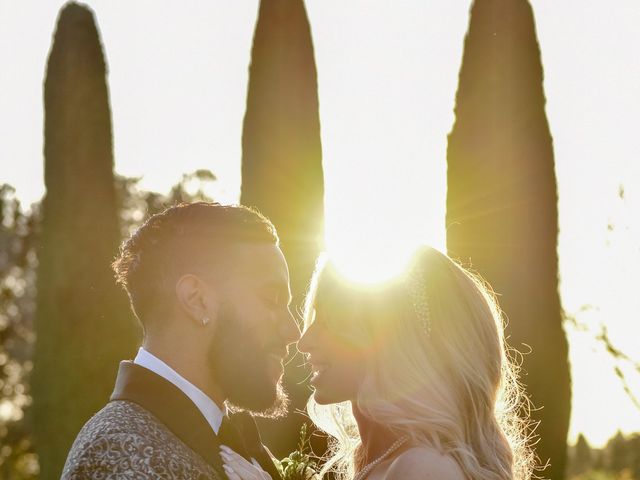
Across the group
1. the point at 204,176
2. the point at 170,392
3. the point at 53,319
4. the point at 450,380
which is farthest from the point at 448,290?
the point at 204,176

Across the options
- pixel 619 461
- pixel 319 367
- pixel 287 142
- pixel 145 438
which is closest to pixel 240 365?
pixel 319 367

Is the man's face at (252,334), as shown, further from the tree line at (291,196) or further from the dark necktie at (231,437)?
the tree line at (291,196)

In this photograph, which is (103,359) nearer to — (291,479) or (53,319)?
(53,319)

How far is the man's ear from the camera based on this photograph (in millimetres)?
4629

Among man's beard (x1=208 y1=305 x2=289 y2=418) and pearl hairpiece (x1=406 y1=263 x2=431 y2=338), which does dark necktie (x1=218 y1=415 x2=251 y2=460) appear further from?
pearl hairpiece (x1=406 y1=263 x2=431 y2=338)

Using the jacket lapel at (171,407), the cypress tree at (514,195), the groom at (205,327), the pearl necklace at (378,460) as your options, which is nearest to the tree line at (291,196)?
the cypress tree at (514,195)

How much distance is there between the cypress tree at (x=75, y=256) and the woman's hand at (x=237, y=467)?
39.9ft

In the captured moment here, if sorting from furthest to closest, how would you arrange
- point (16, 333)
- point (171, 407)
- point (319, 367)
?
point (16, 333)
point (319, 367)
point (171, 407)

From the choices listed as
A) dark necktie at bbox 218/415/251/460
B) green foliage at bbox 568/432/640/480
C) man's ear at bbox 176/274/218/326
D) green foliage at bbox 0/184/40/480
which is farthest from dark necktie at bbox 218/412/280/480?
green foliage at bbox 0/184/40/480

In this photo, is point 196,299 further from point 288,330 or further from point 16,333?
point 16,333

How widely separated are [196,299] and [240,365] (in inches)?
→ 15.9

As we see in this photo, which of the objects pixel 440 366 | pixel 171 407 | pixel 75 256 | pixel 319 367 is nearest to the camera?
pixel 171 407

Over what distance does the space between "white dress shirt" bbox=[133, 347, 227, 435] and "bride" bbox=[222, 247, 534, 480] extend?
0.30m

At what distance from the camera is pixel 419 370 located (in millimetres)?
4848
